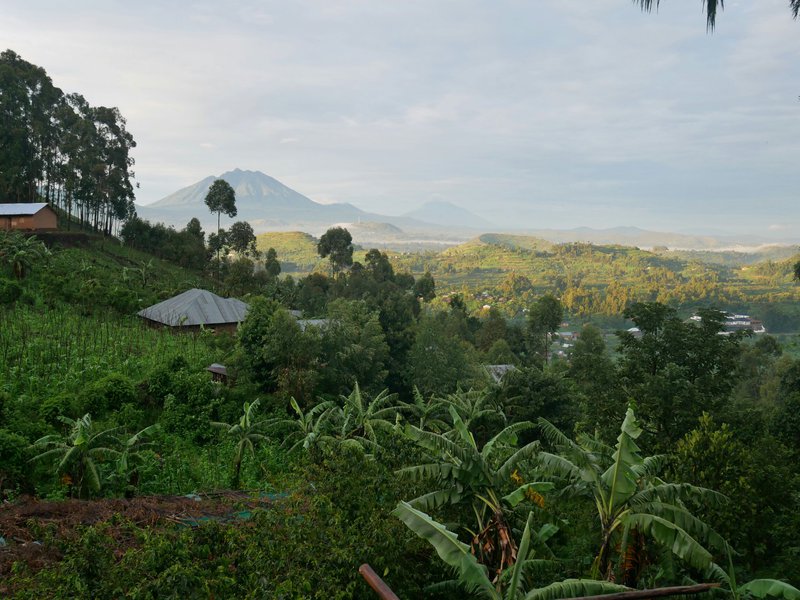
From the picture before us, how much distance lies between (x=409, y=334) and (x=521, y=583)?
86.2 ft

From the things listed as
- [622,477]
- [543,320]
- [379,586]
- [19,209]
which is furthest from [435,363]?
[543,320]

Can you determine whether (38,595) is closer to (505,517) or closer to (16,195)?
(505,517)

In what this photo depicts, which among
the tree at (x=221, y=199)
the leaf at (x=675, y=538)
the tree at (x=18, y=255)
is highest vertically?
the tree at (x=221, y=199)

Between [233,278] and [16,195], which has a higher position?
[16,195]

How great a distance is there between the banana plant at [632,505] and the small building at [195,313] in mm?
20858

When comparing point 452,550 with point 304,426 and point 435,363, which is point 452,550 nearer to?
point 304,426

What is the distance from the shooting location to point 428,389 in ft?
94.3

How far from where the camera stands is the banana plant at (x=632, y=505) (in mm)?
6512

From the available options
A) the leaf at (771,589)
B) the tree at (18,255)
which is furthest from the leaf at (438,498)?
the tree at (18,255)

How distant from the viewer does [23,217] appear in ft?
117

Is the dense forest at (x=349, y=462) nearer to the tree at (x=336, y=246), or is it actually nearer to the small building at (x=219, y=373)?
the small building at (x=219, y=373)

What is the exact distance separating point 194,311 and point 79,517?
Answer: 72.3 ft

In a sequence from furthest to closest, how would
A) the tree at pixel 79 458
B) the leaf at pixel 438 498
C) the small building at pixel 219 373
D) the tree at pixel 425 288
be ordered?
the tree at pixel 425 288 → the small building at pixel 219 373 → the tree at pixel 79 458 → the leaf at pixel 438 498

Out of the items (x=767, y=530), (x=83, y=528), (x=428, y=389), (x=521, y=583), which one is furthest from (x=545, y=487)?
(x=428, y=389)
